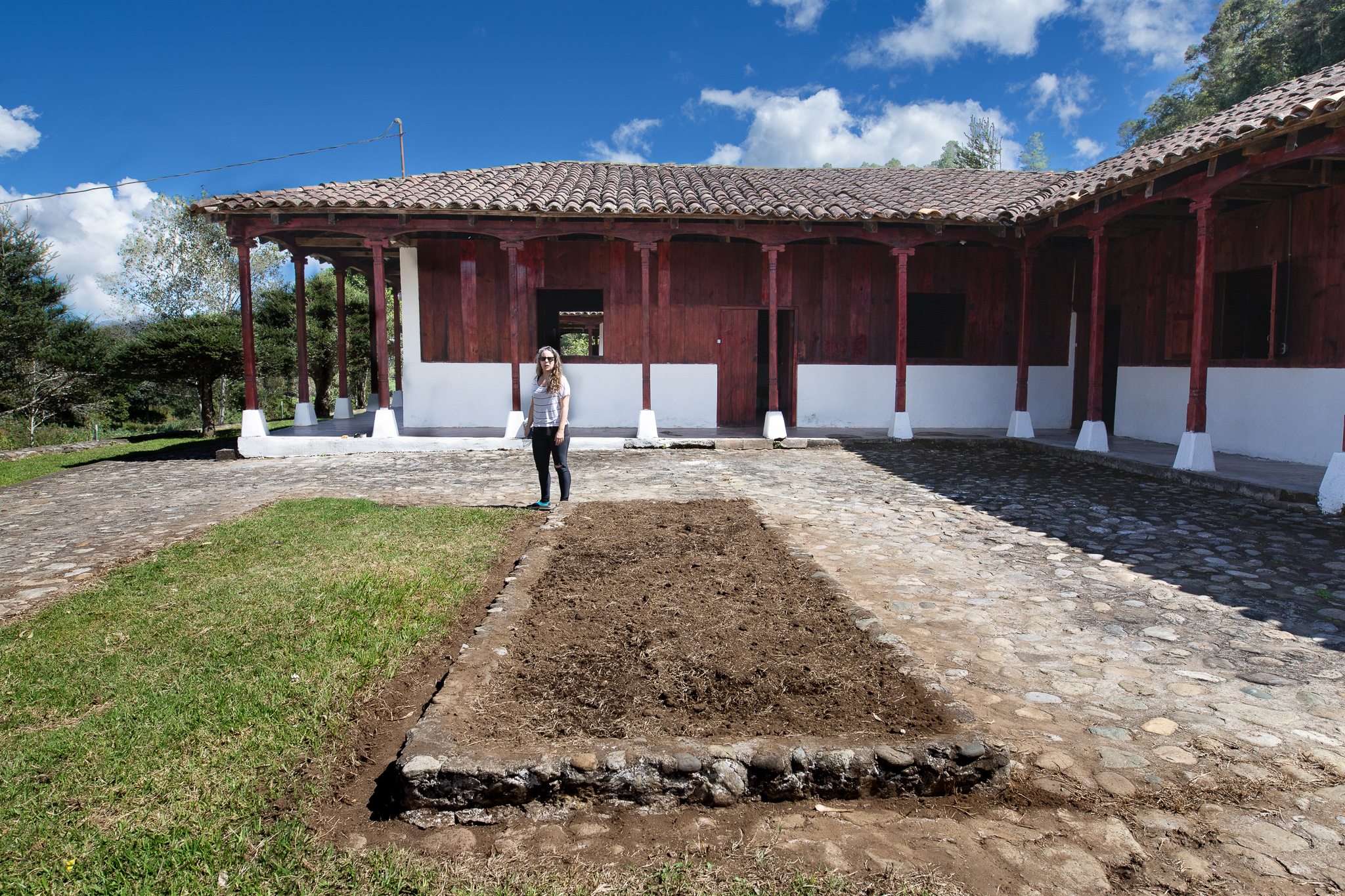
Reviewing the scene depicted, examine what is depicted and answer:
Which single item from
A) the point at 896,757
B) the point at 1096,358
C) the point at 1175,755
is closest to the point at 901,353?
the point at 1096,358

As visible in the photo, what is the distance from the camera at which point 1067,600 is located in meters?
4.48

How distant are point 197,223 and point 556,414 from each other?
29.2 m

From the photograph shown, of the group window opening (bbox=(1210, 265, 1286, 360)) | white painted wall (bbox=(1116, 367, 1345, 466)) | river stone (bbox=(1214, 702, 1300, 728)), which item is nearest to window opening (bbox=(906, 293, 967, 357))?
white painted wall (bbox=(1116, 367, 1345, 466))

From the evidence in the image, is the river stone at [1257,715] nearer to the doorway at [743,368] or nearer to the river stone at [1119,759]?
the river stone at [1119,759]

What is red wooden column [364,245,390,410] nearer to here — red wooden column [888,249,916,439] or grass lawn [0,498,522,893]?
grass lawn [0,498,522,893]

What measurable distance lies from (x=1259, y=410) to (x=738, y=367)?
297 inches

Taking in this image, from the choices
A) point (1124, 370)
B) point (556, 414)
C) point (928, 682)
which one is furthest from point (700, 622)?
point (1124, 370)

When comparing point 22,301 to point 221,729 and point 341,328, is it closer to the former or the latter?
point 341,328

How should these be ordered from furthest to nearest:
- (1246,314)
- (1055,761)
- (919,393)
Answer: (919,393), (1246,314), (1055,761)

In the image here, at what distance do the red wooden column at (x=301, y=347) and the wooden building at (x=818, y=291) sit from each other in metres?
0.32

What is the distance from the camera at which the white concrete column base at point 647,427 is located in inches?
475

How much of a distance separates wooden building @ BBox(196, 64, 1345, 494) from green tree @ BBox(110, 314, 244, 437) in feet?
13.6

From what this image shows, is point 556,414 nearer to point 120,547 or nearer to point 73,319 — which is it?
point 120,547

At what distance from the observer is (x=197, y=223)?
2917cm
